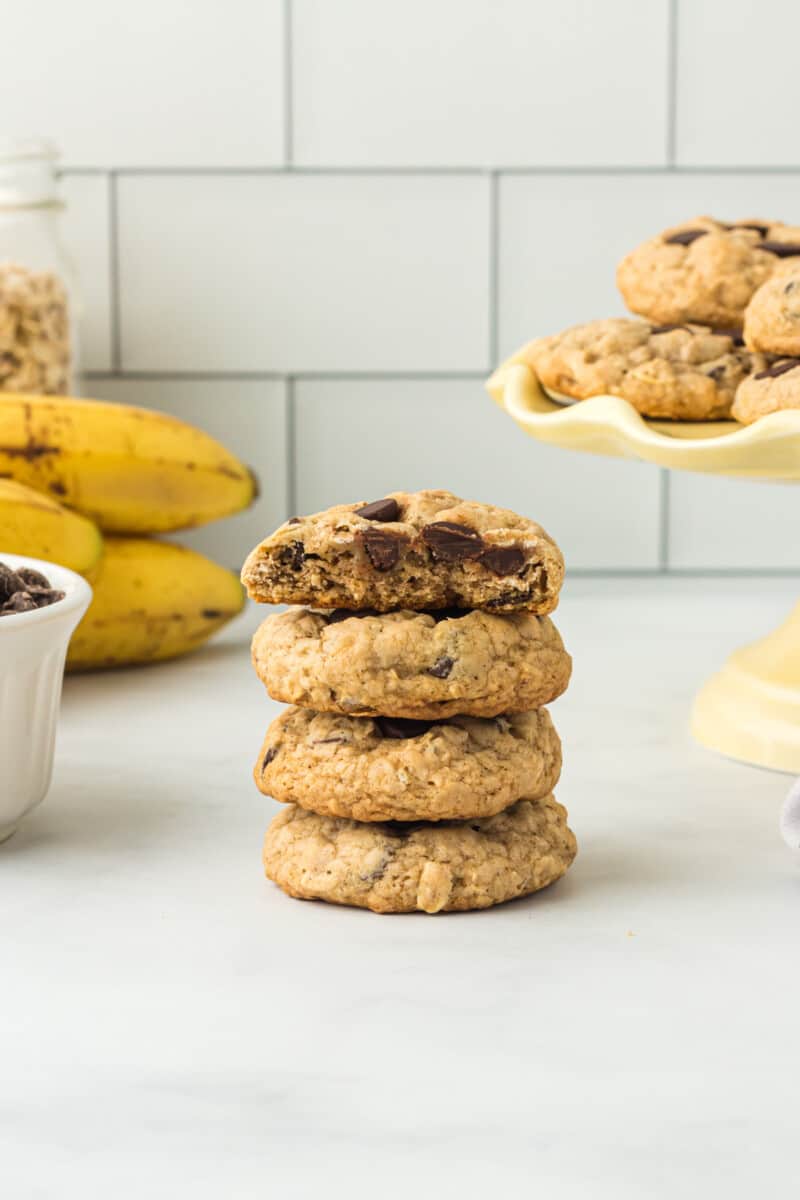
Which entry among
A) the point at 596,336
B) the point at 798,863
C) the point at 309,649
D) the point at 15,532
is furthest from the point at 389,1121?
the point at 15,532

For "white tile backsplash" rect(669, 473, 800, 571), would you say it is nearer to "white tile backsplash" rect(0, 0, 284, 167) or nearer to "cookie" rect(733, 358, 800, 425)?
"white tile backsplash" rect(0, 0, 284, 167)

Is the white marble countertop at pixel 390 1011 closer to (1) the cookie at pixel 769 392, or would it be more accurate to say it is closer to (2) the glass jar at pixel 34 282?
(1) the cookie at pixel 769 392

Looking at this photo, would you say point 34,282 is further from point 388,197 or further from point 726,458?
point 726,458

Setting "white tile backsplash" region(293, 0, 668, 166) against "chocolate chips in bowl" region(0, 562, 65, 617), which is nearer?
"chocolate chips in bowl" region(0, 562, 65, 617)

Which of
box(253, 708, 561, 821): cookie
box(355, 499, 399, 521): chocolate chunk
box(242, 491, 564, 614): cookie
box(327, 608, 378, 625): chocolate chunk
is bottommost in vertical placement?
box(253, 708, 561, 821): cookie

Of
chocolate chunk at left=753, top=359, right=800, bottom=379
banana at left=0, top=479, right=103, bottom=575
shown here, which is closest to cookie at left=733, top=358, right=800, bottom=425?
chocolate chunk at left=753, top=359, right=800, bottom=379

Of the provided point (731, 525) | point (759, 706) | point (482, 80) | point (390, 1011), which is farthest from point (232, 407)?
point (390, 1011)

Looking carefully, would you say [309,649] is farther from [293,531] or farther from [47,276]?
[47,276]
